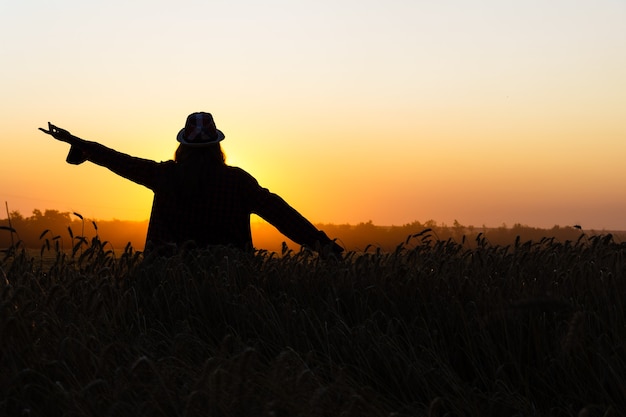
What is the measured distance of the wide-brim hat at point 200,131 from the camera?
7.50 meters

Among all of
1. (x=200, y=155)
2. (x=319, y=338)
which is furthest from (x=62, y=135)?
(x=319, y=338)

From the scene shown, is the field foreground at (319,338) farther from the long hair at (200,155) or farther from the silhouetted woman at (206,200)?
the long hair at (200,155)

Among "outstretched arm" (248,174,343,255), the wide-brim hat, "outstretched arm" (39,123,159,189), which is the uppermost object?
the wide-brim hat

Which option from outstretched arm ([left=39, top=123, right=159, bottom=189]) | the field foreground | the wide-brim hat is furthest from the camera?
outstretched arm ([left=39, top=123, right=159, bottom=189])

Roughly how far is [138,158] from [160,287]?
2487 mm

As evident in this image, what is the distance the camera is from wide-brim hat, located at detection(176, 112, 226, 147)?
295 inches

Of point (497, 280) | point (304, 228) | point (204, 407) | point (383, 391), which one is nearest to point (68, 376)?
point (204, 407)

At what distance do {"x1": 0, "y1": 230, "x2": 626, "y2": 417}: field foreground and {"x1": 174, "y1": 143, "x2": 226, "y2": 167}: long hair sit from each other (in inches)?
58.0

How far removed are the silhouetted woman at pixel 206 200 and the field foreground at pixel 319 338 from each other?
1270 mm

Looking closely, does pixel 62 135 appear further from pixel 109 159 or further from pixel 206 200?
pixel 206 200

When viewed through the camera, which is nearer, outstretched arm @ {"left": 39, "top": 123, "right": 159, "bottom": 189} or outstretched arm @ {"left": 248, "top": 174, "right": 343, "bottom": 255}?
outstretched arm @ {"left": 248, "top": 174, "right": 343, "bottom": 255}

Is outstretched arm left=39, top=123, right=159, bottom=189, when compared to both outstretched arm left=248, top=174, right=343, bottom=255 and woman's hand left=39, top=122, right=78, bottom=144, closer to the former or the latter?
woman's hand left=39, top=122, right=78, bottom=144

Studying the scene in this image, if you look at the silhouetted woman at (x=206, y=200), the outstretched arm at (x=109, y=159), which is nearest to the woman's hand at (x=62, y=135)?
the outstretched arm at (x=109, y=159)

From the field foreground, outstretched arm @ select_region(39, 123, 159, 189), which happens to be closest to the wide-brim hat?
outstretched arm @ select_region(39, 123, 159, 189)
